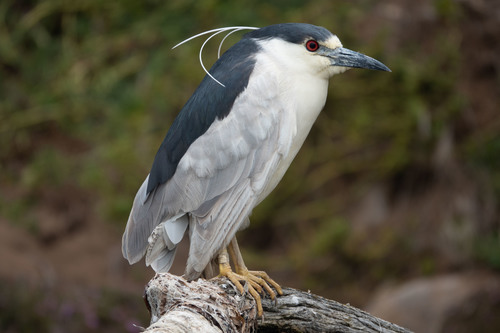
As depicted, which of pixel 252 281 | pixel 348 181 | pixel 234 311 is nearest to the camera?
pixel 234 311

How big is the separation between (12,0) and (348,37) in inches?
136

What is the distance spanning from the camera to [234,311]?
315 cm

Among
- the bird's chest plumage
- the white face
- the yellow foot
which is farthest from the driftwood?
the white face

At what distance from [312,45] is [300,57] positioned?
80 millimetres

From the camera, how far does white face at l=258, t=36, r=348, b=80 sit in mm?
3531

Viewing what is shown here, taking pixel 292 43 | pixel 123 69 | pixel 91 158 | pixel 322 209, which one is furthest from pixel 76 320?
pixel 292 43

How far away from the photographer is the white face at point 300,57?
3.53 m

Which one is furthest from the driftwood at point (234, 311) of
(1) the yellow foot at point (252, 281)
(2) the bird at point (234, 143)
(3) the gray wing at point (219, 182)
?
(3) the gray wing at point (219, 182)

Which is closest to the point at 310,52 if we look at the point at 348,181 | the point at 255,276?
the point at 255,276

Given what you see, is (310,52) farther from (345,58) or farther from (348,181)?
(348,181)

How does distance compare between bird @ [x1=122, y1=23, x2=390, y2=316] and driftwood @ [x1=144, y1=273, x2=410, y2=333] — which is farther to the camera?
bird @ [x1=122, y1=23, x2=390, y2=316]

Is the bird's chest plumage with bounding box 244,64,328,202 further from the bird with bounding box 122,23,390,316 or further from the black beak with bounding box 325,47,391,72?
the black beak with bounding box 325,47,391,72

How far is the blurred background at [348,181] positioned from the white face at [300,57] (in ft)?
9.51

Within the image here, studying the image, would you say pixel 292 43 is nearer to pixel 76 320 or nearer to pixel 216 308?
pixel 216 308
